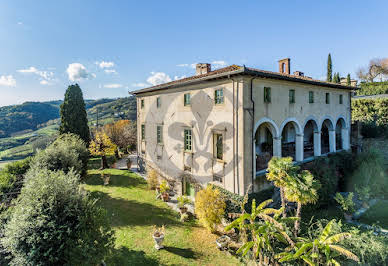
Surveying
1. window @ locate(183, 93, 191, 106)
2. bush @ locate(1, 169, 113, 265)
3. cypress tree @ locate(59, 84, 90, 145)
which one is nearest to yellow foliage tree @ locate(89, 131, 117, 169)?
cypress tree @ locate(59, 84, 90, 145)

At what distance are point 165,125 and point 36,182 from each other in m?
11.0

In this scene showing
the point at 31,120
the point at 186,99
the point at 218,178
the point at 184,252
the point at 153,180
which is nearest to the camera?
the point at 184,252

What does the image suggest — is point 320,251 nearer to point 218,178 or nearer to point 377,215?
point 218,178

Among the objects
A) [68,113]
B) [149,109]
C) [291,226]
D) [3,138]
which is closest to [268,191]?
[291,226]

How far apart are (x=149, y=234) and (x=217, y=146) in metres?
6.46

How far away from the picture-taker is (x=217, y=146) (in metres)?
12.9

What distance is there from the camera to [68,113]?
98.7ft

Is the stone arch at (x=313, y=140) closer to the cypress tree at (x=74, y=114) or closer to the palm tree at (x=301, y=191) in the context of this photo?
the palm tree at (x=301, y=191)

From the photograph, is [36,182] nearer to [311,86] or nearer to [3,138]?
[311,86]

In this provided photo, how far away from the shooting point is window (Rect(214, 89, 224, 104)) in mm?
12170

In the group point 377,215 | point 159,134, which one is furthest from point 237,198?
point 159,134

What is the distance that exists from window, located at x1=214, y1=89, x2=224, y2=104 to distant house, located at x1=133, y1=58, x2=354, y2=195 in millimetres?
60

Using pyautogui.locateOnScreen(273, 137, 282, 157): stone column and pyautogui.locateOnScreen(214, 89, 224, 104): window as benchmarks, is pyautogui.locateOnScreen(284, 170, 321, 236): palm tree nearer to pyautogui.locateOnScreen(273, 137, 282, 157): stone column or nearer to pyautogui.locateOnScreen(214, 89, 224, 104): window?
pyautogui.locateOnScreen(273, 137, 282, 157): stone column

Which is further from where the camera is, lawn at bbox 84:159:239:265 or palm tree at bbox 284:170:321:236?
lawn at bbox 84:159:239:265
